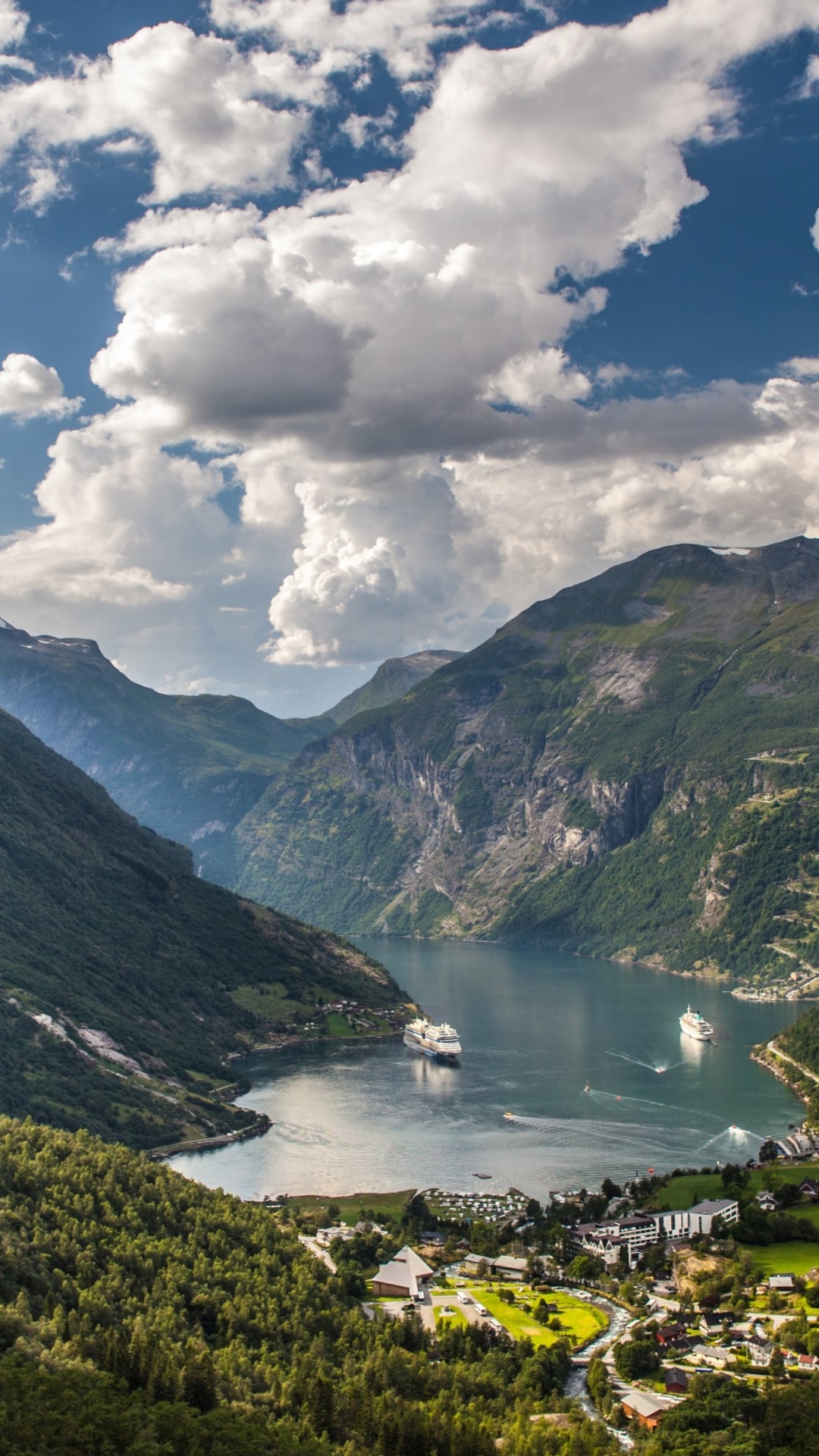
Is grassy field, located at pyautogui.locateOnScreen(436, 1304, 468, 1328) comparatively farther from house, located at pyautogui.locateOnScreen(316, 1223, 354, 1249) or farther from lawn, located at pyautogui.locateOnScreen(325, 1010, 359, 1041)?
lawn, located at pyautogui.locateOnScreen(325, 1010, 359, 1041)

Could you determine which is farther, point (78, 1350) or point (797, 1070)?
point (797, 1070)

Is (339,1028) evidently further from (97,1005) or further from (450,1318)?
(450,1318)

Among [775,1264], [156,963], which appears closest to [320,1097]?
[156,963]

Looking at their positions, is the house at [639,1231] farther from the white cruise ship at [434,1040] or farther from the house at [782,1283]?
the white cruise ship at [434,1040]

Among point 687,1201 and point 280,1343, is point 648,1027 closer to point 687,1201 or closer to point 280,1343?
point 687,1201

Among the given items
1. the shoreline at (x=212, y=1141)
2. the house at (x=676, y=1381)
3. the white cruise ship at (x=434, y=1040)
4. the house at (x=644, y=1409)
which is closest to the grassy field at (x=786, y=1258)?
the house at (x=676, y=1381)

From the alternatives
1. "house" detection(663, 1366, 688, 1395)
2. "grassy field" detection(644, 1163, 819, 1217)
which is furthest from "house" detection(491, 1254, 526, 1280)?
"house" detection(663, 1366, 688, 1395)

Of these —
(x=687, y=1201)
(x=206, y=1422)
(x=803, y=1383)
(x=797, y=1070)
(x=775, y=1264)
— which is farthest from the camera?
→ (x=797, y=1070)
